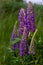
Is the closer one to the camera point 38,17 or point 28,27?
point 28,27

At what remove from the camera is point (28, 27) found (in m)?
2.27

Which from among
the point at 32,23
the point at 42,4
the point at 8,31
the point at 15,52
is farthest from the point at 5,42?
the point at 42,4

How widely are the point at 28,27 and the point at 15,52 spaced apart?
0.31 m

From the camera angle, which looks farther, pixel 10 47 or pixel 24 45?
pixel 10 47

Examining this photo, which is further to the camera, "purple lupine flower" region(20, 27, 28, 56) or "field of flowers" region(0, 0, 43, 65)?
"field of flowers" region(0, 0, 43, 65)

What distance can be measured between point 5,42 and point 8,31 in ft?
1.77

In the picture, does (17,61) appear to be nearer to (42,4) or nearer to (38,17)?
(38,17)

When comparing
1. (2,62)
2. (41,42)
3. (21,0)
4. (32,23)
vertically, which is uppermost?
(21,0)

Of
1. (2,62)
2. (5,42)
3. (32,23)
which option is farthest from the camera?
(5,42)

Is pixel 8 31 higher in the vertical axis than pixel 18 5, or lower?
lower

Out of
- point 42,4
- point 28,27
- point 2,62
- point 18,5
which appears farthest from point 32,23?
point 18,5

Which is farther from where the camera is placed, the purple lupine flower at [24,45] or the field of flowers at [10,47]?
the field of flowers at [10,47]

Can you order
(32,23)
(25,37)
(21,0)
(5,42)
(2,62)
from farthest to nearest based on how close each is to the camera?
1. (21,0)
2. (5,42)
3. (2,62)
4. (32,23)
5. (25,37)

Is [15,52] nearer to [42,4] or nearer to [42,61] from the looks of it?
[42,61]
